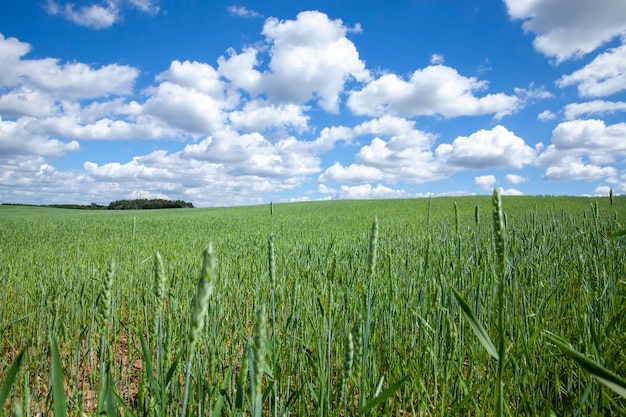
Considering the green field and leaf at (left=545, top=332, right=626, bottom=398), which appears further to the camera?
the green field

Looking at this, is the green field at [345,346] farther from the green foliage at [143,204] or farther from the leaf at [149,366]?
the green foliage at [143,204]

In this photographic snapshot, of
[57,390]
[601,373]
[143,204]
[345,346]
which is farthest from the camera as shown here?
[143,204]

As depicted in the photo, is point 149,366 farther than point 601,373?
Yes

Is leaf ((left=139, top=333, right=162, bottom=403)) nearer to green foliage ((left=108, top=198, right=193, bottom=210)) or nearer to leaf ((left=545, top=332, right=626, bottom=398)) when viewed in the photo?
leaf ((left=545, top=332, right=626, bottom=398))

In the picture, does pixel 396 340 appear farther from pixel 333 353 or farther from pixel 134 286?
pixel 134 286

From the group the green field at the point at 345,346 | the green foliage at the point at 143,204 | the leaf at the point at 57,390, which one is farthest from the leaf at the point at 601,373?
the green foliage at the point at 143,204

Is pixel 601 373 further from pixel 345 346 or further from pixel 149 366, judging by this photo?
pixel 149 366

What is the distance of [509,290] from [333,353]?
1215mm

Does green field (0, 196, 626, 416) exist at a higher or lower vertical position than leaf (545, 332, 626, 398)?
lower

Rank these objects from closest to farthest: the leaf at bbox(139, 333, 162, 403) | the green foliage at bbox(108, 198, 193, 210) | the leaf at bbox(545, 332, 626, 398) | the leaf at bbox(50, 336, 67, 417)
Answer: the leaf at bbox(545, 332, 626, 398) → the leaf at bbox(50, 336, 67, 417) → the leaf at bbox(139, 333, 162, 403) → the green foliage at bbox(108, 198, 193, 210)

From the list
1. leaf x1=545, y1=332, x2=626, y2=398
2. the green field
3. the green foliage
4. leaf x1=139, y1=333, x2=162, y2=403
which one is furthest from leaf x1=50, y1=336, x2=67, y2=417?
the green foliage

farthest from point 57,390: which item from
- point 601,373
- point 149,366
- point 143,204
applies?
point 143,204

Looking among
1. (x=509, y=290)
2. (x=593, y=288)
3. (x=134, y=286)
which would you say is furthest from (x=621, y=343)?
(x=134, y=286)

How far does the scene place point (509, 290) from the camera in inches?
97.2
